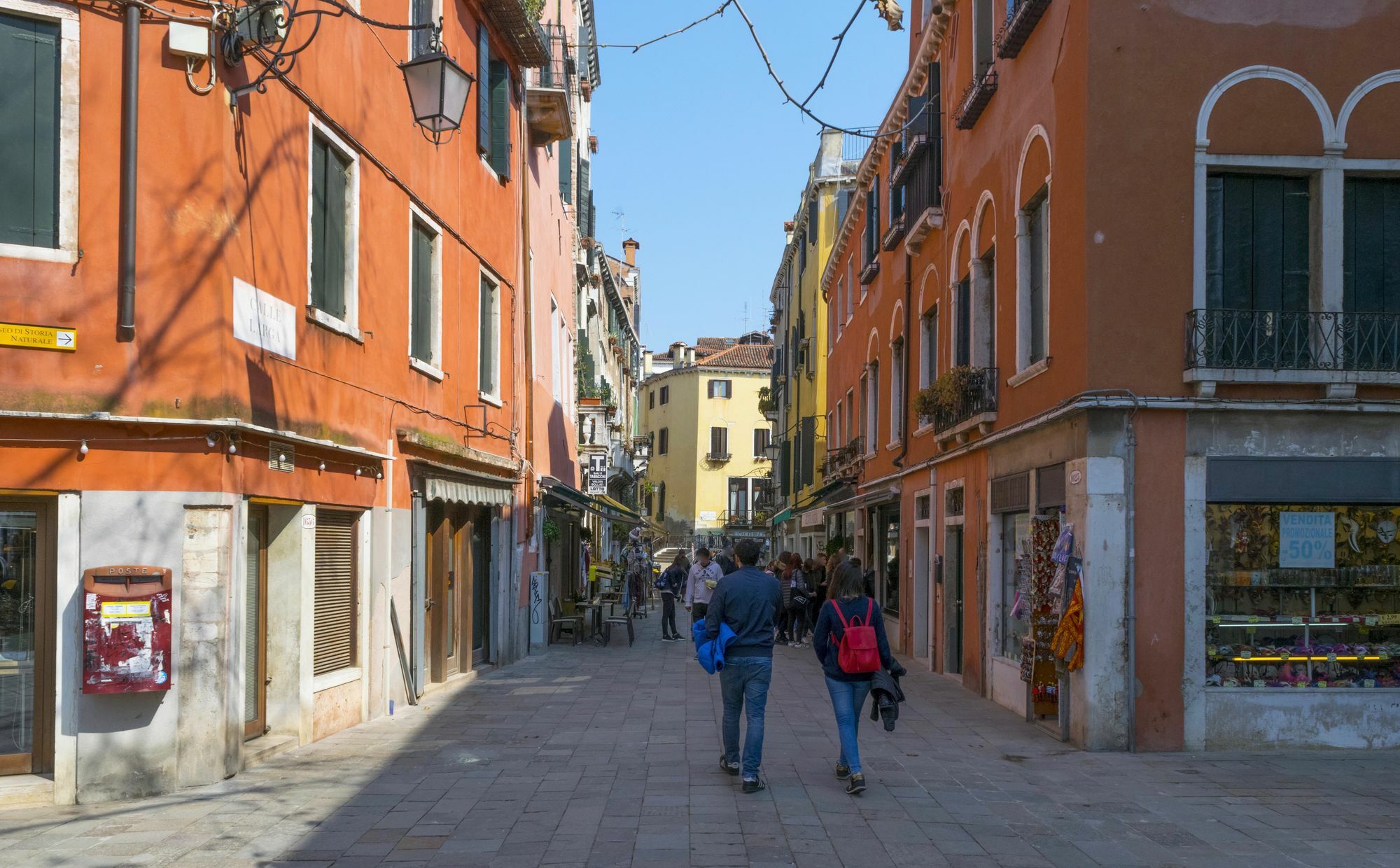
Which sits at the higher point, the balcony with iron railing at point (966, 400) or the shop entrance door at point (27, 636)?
the balcony with iron railing at point (966, 400)

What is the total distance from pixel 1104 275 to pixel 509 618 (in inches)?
414

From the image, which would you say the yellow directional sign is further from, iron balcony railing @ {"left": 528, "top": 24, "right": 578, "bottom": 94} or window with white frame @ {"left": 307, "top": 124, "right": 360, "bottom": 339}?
iron balcony railing @ {"left": 528, "top": 24, "right": 578, "bottom": 94}

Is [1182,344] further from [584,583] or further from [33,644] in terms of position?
[584,583]

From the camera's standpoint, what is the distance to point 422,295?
14.5 m

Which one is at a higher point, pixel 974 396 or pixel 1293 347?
pixel 1293 347

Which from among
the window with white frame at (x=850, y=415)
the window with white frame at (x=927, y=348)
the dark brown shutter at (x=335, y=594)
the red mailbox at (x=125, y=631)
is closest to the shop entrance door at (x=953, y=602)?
the window with white frame at (x=927, y=348)

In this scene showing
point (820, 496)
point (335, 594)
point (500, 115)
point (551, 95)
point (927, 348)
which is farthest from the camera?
point (820, 496)

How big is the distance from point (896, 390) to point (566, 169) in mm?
8757

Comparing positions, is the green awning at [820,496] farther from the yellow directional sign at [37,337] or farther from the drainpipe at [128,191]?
the yellow directional sign at [37,337]

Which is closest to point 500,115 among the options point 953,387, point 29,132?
point 953,387

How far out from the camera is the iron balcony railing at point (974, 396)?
14586 millimetres

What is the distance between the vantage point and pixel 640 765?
9836 millimetres

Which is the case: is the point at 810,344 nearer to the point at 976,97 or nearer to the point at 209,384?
the point at 976,97

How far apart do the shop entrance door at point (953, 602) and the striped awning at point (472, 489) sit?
6.09 meters
